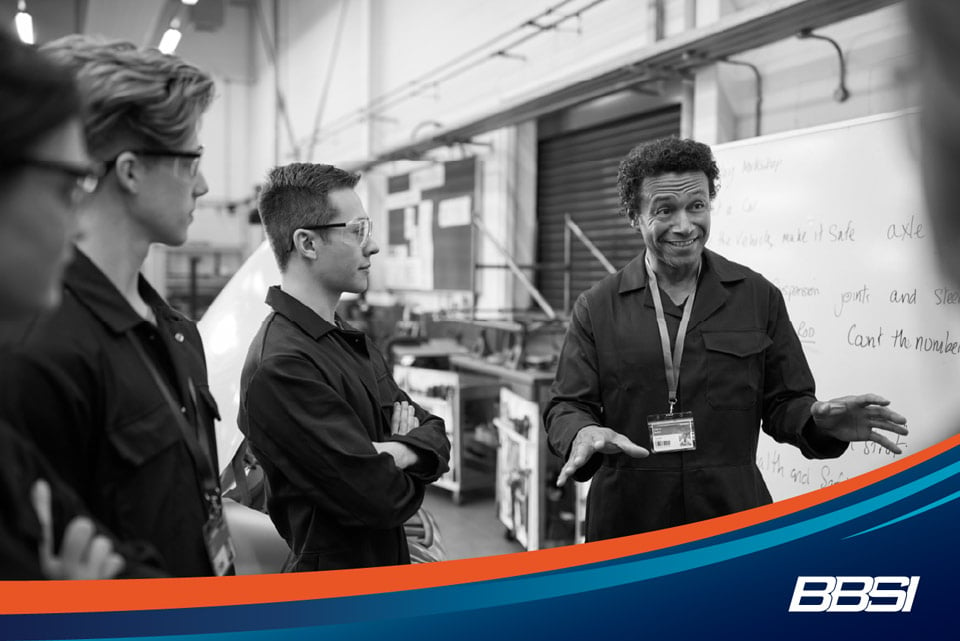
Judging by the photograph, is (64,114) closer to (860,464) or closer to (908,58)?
(908,58)

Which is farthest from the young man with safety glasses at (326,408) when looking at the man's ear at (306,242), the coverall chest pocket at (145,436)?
the coverall chest pocket at (145,436)

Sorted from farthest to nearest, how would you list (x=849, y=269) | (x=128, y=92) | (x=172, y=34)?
(x=172, y=34)
(x=849, y=269)
(x=128, y=92)

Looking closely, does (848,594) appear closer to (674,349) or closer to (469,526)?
(674,349)

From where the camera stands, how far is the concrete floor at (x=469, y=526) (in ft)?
11.9

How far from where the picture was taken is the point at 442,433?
4.84 feet

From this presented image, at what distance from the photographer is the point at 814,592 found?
932 mm

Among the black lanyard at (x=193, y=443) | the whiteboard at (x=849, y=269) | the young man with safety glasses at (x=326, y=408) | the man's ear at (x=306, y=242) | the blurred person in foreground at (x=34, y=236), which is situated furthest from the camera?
the whiteboard at (x=849, y=269)

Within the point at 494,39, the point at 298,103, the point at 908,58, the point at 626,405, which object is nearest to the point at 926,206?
the point at 908,58

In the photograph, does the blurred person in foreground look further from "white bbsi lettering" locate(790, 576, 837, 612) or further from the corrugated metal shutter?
the corrugated metal shutter

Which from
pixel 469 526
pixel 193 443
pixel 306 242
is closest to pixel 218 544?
pixel 193 443

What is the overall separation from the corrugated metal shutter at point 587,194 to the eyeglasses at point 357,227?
268 cm

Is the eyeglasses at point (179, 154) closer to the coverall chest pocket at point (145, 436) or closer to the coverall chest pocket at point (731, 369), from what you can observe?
the coverall chest pocket at point (145, 436)

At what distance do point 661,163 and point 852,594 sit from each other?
94 centimetres

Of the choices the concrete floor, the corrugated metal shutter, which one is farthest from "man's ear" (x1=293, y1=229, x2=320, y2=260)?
the corrugated metal shutter
